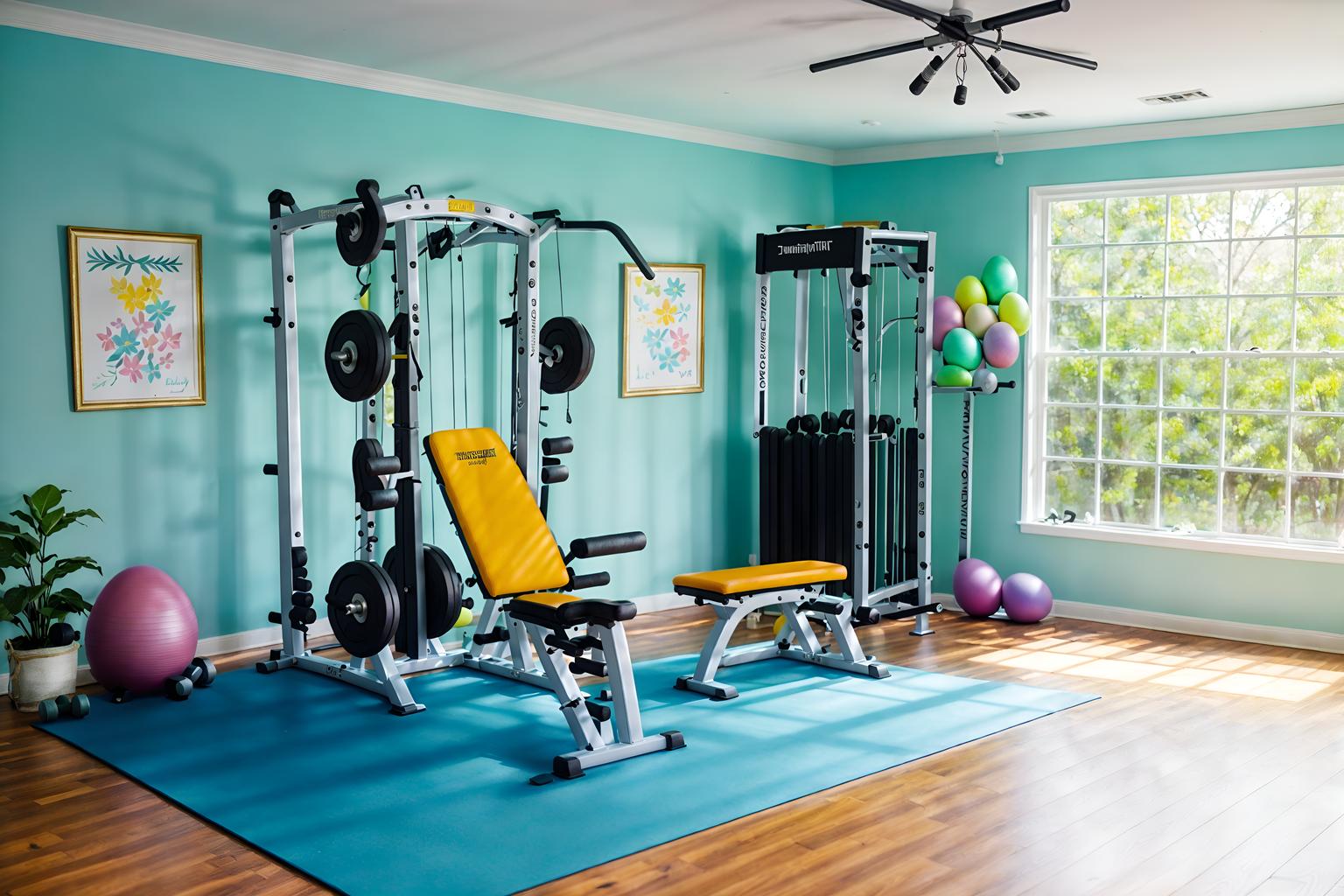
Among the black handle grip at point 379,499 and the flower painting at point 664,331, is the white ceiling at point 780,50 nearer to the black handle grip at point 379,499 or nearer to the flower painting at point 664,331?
the flower painting at point 664,331

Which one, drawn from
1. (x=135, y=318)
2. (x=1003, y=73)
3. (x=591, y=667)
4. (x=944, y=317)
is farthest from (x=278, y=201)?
(x=944, y=317)

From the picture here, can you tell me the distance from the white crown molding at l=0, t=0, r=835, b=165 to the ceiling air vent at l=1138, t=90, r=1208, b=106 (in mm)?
2032

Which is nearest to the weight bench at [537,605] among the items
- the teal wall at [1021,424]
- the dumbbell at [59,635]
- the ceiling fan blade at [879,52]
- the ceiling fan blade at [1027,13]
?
the dumbbell at [59,635]

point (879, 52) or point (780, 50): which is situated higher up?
point (780, 50)

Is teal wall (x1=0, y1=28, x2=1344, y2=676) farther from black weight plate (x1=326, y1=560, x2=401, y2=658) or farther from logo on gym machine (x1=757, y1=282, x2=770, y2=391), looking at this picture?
black weight plate (x1=326, y1=560, x2=401, y2=658)

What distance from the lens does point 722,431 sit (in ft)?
21.9

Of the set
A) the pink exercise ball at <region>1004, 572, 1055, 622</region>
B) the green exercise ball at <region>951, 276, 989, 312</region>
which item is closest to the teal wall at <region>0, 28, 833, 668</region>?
the green exercise ball at <region>951, 276, 989, 312</region>

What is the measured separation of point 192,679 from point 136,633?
11.9 inches

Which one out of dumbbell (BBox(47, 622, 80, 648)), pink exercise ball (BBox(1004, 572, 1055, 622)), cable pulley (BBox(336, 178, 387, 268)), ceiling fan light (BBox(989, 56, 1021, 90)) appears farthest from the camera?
pink exercise ball (BBox(1004, 572, 1055, 622))

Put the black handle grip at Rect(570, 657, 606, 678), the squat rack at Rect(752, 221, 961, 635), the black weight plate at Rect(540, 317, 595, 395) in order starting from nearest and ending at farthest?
the black handle grip at Rect(570, 657, 606, 678) → the black weight plate at Rect(540, 317, 595, 395) → the squat rack at Rect(752, 221, 961, 635)

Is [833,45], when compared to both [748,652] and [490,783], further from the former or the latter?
[490,783]

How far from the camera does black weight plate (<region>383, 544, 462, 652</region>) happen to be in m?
4.20

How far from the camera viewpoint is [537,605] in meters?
3.90

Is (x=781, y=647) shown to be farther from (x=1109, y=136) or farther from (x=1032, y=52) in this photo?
(x=1109, y=136)
